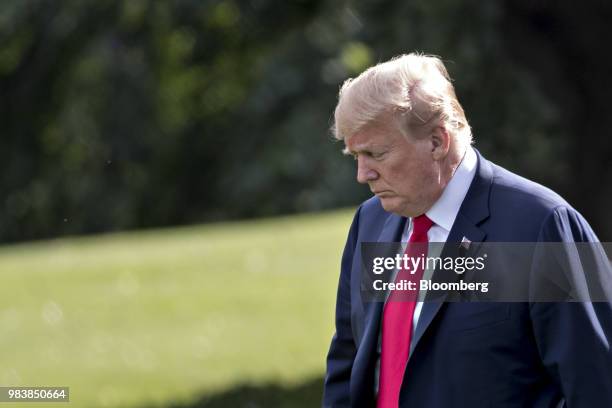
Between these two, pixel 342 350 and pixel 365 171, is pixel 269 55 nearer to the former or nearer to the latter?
pixel 342 350

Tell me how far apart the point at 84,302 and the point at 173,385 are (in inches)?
162

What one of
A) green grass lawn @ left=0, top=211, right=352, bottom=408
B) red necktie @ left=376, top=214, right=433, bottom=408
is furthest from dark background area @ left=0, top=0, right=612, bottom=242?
red necktie @ left=376, top=214, right=433, bottom=408

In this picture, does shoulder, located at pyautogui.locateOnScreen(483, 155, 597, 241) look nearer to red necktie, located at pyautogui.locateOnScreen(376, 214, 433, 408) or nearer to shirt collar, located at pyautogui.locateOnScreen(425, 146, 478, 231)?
shirt collar, located at pyautogui.locateOnScreen(425, 146, 478, 231)

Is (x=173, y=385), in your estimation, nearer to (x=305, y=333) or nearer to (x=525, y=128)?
(x=305, y=333)

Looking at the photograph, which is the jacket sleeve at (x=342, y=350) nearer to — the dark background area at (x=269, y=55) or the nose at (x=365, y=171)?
the nose at (x=365, y=171)

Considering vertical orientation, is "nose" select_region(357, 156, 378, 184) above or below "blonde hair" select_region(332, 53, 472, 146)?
below

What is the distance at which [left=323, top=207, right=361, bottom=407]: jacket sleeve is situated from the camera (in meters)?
3.47

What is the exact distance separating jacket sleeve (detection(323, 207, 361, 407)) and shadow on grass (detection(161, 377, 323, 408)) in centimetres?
410

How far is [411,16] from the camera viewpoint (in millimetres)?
A: 7387

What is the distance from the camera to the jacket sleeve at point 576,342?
292 cm

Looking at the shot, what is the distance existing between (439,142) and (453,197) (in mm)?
160

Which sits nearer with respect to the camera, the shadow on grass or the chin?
the chin

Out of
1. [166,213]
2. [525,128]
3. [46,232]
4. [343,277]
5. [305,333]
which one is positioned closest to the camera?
[343,277]

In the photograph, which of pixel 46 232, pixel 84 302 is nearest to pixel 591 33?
pixel 84 302
